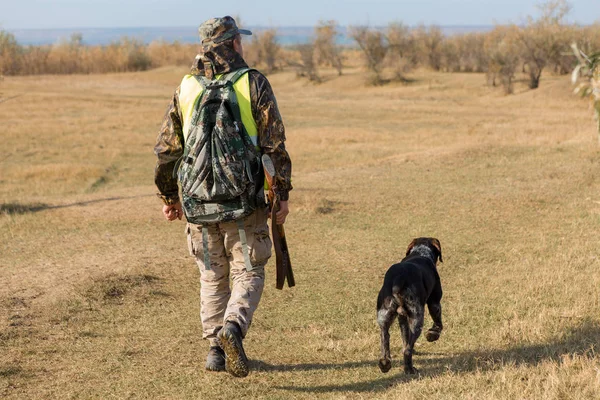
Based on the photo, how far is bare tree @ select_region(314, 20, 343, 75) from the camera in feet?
188

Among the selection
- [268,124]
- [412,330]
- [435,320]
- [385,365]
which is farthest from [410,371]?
[268,124]

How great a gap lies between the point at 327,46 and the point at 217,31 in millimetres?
54983

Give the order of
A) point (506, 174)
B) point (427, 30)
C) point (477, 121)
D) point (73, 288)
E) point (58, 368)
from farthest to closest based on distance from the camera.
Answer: point (427, 30), point (477, 121), point (506, 174), point (73, 288), point (58, 368)

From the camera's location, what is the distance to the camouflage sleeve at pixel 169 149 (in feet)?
14.7

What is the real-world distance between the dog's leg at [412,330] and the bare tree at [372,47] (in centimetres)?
4195

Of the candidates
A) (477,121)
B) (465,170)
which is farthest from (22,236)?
(477,121)

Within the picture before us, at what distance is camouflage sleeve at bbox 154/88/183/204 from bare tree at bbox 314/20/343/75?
167ft

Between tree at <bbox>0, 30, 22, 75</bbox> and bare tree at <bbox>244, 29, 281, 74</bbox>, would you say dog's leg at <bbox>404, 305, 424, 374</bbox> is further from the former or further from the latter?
bare tree at <bbox>244, 29, 281, 74</bbox>

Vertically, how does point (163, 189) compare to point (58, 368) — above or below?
above

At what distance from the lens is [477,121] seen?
2581 centimetres

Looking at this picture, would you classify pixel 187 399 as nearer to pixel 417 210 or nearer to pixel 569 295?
pixel 569 295

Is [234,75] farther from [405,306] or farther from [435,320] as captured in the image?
[435,320]

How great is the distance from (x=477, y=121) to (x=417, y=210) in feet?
52.1

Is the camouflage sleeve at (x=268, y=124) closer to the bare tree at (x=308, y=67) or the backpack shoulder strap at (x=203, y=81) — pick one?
the backpack shoulder strap at (x=203, y=81)
